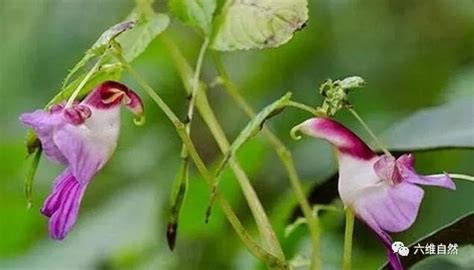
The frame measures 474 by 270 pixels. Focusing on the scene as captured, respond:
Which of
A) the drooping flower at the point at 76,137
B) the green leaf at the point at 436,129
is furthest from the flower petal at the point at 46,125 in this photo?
the green leaf at the point at 436,129

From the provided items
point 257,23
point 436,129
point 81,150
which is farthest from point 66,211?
point 436,129

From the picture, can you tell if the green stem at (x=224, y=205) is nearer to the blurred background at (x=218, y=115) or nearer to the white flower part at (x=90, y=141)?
the white flower part at (x=90, y=141)

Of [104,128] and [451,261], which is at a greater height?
[104,128]

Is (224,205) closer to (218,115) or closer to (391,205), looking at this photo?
(391,205)

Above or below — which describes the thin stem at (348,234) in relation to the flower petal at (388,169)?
below

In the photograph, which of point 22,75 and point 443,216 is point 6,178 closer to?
point 22,75

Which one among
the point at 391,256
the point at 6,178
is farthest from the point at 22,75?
the point at 391,256

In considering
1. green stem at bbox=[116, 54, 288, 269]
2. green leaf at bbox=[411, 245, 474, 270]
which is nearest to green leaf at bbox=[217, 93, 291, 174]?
green stem at bbox=[116, 54, 288, 269]
